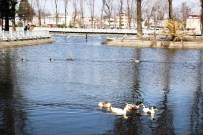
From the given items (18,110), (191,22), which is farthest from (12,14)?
(191,22)

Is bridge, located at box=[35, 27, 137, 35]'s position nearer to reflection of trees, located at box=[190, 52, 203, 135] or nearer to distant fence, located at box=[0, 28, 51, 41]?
distant fence, located at box=[0, 28, 51, 41]

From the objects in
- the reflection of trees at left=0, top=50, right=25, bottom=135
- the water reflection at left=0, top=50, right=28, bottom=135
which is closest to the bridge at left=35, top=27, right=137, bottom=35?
the water reflection at left=0, top=50, right=28, bottom=135

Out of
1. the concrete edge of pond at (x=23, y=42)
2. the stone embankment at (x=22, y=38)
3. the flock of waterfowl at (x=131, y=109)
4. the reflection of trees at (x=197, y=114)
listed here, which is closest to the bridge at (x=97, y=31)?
the stone embankment at (x=22, y=38)

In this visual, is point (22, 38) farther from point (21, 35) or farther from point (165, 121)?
point (165, 121)

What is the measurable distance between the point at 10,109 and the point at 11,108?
16 cm

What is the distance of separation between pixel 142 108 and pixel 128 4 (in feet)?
358

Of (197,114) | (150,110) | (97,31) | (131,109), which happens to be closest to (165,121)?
(150,110)

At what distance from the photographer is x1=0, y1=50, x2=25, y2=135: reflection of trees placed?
1180cm

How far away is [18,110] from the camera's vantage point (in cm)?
1401

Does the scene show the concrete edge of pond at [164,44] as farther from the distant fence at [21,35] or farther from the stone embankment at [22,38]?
the distant fence at [21,35]

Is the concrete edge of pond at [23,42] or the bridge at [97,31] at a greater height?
the bridge at [97,31]

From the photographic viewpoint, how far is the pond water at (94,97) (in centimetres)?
1211

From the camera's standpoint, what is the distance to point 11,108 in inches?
562

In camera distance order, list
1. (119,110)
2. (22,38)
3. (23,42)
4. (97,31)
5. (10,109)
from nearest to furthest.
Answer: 1. (119,110)
2. (10,109)
3. (23,42)
4. (22,38)
5. (97,31)
